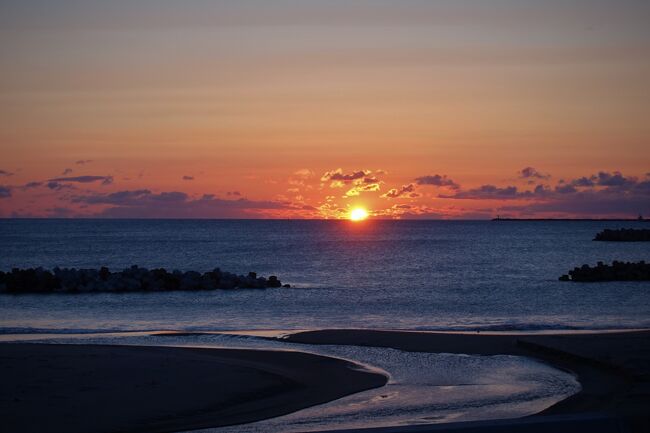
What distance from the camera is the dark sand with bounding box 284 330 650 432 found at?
36.6ft

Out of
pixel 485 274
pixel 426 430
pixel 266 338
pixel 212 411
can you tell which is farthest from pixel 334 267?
pixel 426 430

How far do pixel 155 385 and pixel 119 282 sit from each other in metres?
23.3

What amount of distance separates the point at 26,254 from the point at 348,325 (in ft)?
201

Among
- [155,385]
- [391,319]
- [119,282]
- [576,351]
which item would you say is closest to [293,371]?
[155,385]

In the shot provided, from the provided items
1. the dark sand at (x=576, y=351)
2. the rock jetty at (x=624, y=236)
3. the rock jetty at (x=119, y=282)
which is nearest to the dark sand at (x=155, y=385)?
the dark sand at (x=576, y=351)

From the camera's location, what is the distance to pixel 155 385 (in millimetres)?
12344

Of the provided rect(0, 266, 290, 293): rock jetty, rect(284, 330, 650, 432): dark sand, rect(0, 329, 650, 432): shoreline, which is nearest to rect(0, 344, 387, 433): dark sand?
rect(0, 329, 650, 432): shoreline

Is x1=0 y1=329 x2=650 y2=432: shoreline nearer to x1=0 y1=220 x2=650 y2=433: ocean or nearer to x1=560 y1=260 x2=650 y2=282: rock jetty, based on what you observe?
x1=0 y1=220 x2=650 y2=433: ocean

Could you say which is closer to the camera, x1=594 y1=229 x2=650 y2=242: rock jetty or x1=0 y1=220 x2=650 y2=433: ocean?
x1=0 y1=220 x2=650 y2=433: ocean

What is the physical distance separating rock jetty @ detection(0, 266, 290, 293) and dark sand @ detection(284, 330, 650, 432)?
1705 cm

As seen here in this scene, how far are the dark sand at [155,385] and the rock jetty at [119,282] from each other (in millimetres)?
18314

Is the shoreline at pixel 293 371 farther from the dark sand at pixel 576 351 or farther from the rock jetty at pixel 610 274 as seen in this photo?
the rock jetty at pixel 610 274

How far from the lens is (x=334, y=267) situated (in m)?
55.0

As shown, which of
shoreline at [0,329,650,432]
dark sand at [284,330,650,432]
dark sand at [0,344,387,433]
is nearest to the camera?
dark sand at [0,344,387,433]
